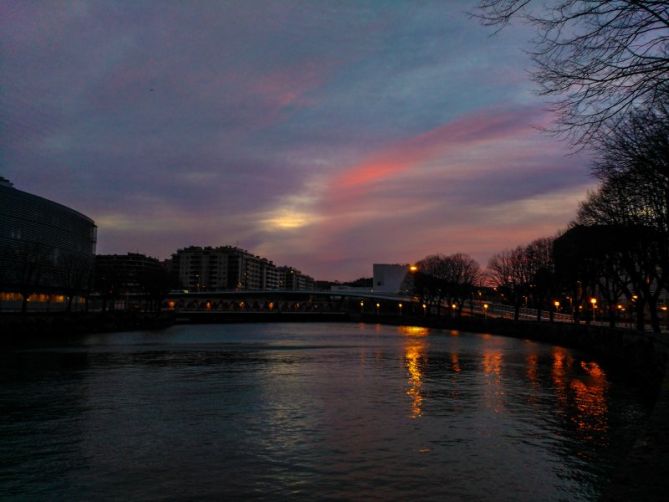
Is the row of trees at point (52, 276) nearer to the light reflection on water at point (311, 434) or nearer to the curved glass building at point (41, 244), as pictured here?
the curved glass building at point (41, 244)

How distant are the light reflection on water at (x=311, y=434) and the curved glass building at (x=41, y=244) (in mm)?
63047

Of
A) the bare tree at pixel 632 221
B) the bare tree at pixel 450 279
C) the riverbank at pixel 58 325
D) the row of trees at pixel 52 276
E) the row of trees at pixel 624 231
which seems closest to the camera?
the row of trees at pixel 624 231

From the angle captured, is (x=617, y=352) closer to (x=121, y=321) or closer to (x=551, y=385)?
(x=551, y=385)

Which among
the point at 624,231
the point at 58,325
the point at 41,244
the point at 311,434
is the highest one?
the point at 41,244

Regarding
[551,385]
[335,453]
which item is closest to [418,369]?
[551,385]

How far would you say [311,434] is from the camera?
51.4ft

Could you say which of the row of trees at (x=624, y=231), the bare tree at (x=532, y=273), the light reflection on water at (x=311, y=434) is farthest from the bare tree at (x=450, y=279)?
the light reflection on water at (x=311, y=434)

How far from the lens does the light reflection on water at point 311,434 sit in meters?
11.5

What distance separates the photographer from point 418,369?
33156mm

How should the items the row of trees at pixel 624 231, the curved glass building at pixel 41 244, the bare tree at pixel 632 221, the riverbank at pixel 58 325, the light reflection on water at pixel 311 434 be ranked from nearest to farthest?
the light reflection on water at pixel 311 434 < the row of trees at pixel 624 231 < the bare tree at pixel 632 221 < the riverbank at pixel 58 325 < the curved glass building at pixel 41 244

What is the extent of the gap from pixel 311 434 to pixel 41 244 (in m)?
110

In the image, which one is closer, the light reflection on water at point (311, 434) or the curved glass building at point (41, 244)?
the light reflection on water at point (311, 434)

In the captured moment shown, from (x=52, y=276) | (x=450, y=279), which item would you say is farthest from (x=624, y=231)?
(x=52, y=276)

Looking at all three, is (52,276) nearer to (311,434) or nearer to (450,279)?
(450,279)
